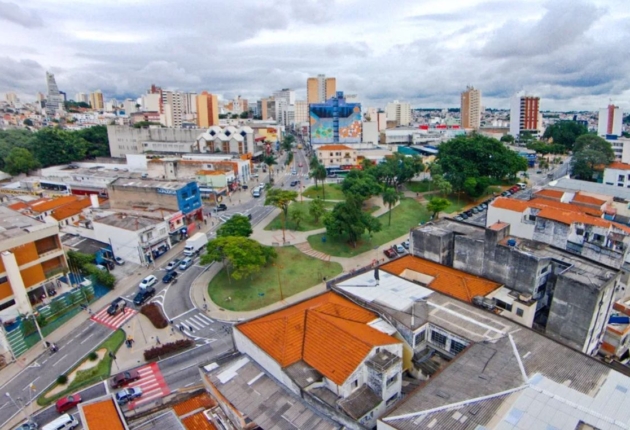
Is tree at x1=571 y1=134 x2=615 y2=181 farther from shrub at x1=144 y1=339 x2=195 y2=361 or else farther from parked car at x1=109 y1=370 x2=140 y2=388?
parked car at x1=109 y1=370 x2=140 y2=388

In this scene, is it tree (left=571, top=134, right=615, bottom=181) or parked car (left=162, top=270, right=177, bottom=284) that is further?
tree (left=571, top=134, right=615, bottom=181)

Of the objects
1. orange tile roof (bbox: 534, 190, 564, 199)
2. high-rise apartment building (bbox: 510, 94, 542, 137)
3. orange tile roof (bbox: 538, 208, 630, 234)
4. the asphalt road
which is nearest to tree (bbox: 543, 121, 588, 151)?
high-rise apartment building (bbox: 510, 94, 542, 137)

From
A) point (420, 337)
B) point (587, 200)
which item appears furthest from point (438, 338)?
point (587, 200)

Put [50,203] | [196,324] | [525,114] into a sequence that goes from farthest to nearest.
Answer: [525,114], [50,203], [196,324]

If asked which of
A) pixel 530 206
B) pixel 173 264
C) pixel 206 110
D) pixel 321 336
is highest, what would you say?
pixel 206 110

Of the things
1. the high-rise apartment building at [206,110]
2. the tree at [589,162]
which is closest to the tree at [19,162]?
the high-rise apartment building at [206,110]

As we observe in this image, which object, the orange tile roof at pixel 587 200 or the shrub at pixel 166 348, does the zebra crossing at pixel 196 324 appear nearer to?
the shrub at pixel 166 348

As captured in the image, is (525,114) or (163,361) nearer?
(163,361)

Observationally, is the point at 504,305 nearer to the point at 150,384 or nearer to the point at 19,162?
the point at 150,384
